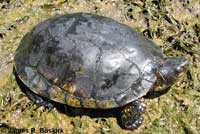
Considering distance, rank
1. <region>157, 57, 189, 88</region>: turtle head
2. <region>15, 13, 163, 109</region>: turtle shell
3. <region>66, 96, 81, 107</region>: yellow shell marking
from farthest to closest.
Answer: <region>157, 57, 189, 88</region>: turtle head → <region>66, 96, 81, 107</region>: yellow shell marking → <region>15, 13, 163, 109</region>: turtle shell

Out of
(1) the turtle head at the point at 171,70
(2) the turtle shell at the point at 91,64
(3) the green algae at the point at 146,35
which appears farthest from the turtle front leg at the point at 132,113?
(1) the turtle head at the point at 171,70

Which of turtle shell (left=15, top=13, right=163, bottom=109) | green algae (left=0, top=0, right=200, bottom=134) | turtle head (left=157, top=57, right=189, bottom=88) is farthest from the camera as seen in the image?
green algae (left=0, top=0, right=200, bottom=134)

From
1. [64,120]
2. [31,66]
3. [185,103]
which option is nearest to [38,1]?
[31,66]

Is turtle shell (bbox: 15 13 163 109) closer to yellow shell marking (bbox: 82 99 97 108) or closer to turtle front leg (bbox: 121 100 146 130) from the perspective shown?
yellow shell marking (bbox: 82 99 97 108)

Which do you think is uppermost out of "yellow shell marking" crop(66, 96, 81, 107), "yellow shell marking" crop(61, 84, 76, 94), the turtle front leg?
"yellow shell marking" crop(61, 84, 76, 94)

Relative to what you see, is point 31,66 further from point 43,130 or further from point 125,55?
point 125,55

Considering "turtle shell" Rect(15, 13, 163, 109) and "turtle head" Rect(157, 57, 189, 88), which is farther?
"turtle head" Rect(157, 57, 189, 88)

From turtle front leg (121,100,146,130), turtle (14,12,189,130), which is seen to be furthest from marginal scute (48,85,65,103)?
turtle front leg (121,100,146,130)

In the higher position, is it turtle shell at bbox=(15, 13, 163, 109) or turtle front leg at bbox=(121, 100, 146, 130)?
turtle shell at bbox=(15, 13, 163, 109)
